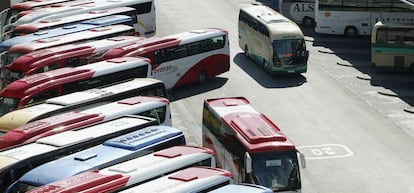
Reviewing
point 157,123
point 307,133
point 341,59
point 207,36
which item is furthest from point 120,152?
point 341,59

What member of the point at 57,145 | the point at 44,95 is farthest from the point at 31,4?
the point at 57,145

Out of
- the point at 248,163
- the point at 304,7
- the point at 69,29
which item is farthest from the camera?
the point at 304,7

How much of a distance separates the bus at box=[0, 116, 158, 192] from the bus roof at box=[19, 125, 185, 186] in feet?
1.89

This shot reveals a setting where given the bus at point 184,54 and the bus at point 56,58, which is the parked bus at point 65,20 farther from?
the bus at point 184,54

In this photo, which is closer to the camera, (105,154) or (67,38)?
(105,154)

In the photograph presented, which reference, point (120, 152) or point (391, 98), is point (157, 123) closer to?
point (120, 152)

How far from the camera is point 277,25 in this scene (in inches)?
1838

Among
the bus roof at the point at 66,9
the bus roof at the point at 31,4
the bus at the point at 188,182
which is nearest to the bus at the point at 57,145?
the bus at the point at 188,182

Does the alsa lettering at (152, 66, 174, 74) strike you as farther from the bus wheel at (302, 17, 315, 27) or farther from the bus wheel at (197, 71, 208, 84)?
the bus wheel at (302, 17, 315, 27)

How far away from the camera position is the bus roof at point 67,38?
142 feet

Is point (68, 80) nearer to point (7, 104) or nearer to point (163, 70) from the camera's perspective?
point (7, 104)

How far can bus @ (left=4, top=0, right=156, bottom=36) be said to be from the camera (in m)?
52.0

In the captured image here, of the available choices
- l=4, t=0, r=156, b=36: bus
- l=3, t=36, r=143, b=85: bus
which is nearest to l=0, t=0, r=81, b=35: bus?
l=4, t=0, r=156, b=36: bus

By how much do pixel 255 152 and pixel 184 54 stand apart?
16772mm
